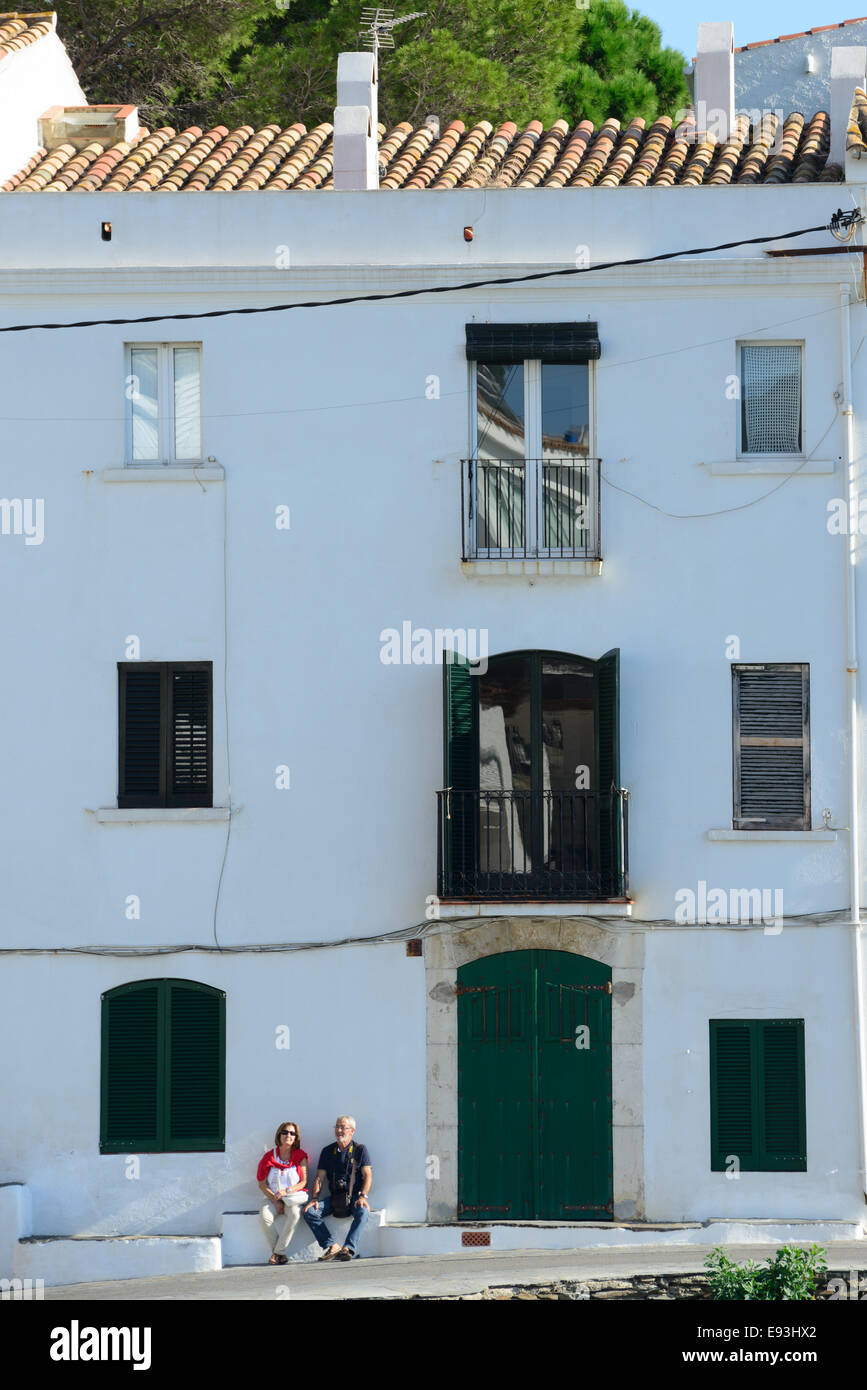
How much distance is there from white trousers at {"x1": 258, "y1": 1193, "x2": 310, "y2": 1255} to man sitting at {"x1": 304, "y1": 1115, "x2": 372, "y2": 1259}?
108 mm

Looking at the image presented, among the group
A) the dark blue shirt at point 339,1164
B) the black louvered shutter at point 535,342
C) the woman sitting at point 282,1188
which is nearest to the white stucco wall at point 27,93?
the black louvered shutter at point 535,342

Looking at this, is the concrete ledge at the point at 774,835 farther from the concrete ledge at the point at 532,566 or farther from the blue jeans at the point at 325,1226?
the blue jeans at the point at 325,1226

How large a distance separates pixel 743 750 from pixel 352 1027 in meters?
4.78

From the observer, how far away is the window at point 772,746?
18.3m

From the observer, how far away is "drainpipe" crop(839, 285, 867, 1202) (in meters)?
17.9

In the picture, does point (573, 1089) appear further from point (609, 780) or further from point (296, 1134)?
point (609, 780)

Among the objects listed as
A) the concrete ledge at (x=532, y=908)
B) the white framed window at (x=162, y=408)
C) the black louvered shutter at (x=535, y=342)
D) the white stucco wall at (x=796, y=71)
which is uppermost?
the white stucco wall at (x=796, y=71)

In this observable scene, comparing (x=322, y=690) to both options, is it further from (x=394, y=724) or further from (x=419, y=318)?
(x=419, y=318)

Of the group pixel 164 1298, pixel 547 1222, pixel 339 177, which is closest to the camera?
Answer: pixel 164 1298

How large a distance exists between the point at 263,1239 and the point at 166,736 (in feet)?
16.4

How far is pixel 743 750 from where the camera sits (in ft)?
60.3

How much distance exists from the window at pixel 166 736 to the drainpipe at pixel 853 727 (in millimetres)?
6399

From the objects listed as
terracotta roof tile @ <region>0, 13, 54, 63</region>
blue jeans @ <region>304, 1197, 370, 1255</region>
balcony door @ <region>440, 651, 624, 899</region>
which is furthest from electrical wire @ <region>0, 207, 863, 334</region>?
blue jeans @ <region>304, 1197, 370, 1255</region>

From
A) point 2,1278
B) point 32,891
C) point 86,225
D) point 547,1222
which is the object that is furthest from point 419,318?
point 2,1278
